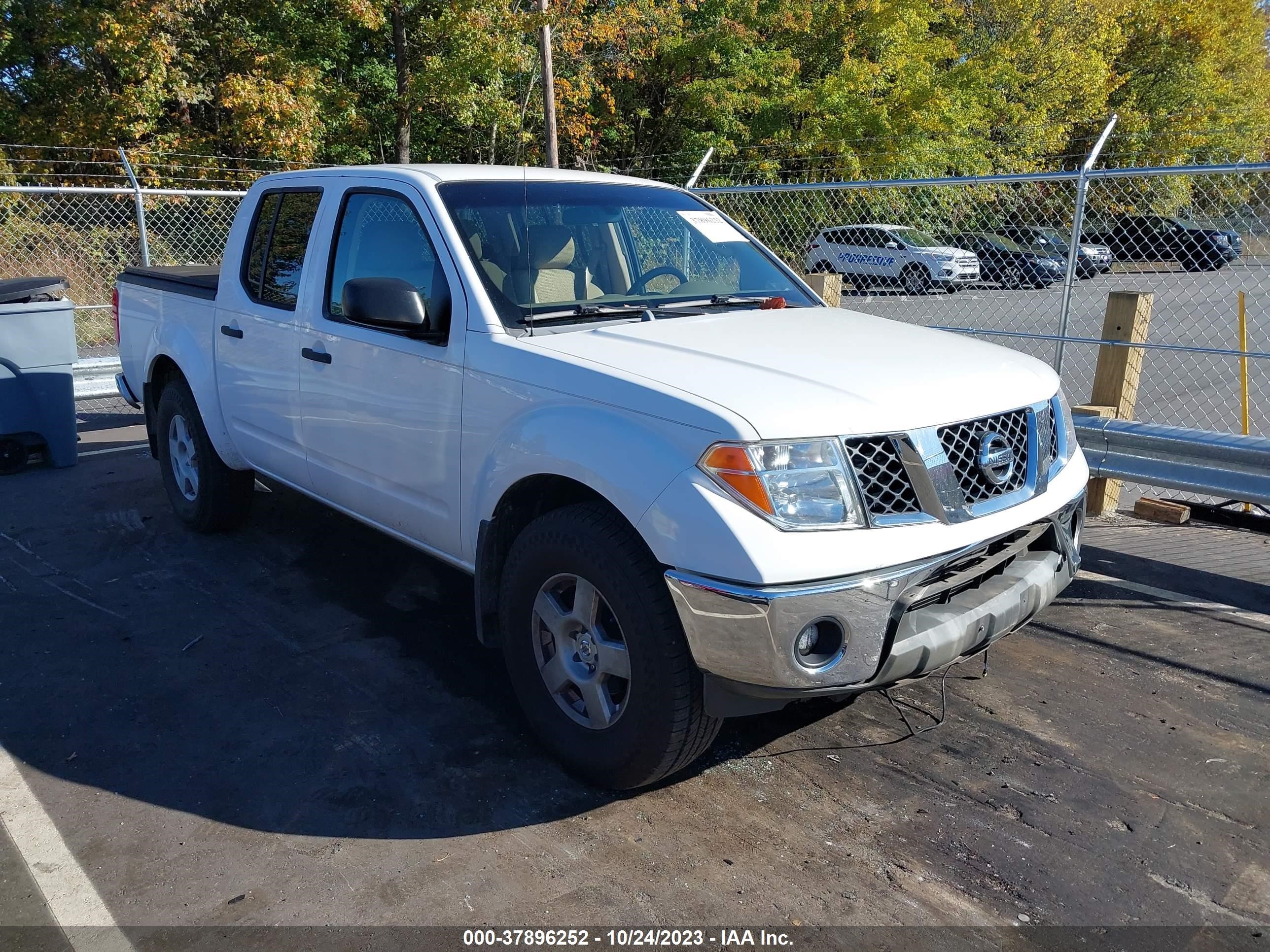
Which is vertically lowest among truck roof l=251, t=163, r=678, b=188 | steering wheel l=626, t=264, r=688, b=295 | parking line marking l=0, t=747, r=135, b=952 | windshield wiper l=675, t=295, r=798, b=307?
parking line marking l=0, t=747, r=135, b=952

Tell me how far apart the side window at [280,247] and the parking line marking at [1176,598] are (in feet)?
13.7

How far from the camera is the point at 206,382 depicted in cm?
542

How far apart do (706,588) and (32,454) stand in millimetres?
6968

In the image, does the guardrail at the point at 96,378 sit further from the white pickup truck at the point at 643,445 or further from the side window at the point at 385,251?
the side window at the point at 385,251

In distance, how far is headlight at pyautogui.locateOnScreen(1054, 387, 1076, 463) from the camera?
367 centimetres

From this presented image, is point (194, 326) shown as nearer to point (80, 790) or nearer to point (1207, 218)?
point (80, 790)

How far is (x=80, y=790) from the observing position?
3.43 m

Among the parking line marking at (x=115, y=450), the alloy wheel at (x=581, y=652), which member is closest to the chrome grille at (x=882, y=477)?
the alloy wheel at (x=581, y=652)

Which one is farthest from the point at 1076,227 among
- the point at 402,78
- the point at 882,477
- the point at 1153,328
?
the point at 402,78

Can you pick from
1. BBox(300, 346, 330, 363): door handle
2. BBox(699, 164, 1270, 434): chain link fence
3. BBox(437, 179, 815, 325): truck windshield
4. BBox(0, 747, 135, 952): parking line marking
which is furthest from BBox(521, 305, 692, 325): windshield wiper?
BBox(699, 164, 1270, 434): chain link fence

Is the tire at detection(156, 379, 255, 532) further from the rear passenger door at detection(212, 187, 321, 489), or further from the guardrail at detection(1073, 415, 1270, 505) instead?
the guardrail at detection(1073, 415, 1270, 505)

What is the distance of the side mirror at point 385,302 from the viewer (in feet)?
12.0

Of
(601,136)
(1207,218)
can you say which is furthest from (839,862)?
(601,136)

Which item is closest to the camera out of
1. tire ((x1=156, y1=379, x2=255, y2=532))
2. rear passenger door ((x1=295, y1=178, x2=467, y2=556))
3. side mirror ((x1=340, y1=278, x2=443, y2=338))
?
side mirror ((x1=340, y1=278, x2=443, y2=338))
